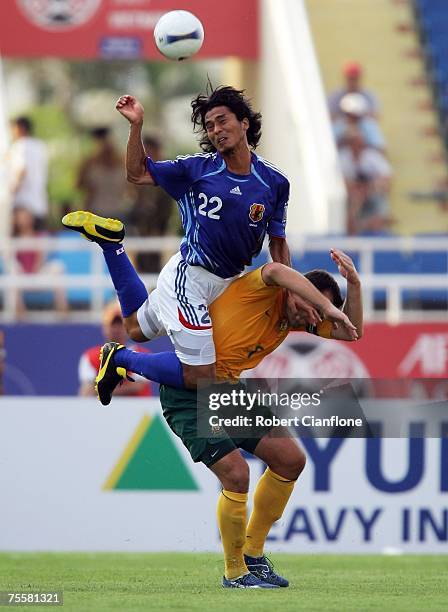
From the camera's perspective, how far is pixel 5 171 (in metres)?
19.1

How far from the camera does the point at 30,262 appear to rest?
18438 millimetres

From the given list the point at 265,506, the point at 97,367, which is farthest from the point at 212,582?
the point at 97,367

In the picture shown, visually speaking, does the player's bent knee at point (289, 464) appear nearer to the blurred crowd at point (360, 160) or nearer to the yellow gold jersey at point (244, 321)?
the yellow gold jersey at point (244, 321)

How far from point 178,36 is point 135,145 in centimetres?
88

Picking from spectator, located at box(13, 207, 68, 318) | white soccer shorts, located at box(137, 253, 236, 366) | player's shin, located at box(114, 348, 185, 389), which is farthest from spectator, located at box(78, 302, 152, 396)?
white soccer shorts, located at box(137, 253, 236, 366)

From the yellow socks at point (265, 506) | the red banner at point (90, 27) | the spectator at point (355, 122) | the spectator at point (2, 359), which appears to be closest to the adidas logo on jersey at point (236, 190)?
the yellow socks at point (265, 506)

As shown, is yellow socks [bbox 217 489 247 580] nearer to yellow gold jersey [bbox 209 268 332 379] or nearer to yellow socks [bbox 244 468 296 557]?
yellow socks [bbox 244 468 296 557]

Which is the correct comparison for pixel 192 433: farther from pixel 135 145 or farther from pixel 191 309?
pixel 135 145

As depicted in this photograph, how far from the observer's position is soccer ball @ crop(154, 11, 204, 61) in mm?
10531

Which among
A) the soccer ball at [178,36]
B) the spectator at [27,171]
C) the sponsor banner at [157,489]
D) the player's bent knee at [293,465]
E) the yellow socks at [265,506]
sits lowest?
the sponsor banner at [157,489]

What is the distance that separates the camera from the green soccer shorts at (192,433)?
9.96 m

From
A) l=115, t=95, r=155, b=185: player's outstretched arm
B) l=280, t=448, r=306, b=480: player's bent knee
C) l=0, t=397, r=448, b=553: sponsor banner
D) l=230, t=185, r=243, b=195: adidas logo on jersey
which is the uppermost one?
l=115, t=95, r=155, b=185: player's outstretched arm

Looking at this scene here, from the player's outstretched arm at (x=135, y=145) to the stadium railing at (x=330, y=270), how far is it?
21.3ft

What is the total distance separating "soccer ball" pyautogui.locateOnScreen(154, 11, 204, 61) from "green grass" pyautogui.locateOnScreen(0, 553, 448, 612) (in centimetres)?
323
